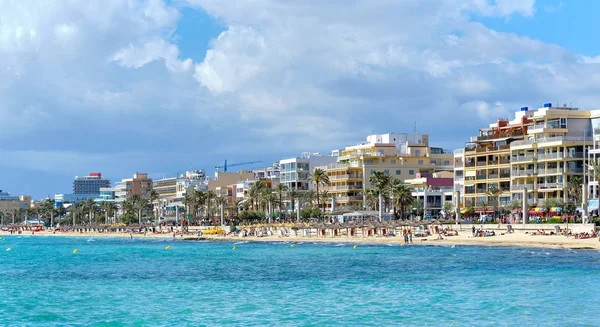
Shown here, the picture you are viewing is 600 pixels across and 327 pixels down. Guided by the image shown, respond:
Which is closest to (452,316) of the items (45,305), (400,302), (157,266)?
(400,302)

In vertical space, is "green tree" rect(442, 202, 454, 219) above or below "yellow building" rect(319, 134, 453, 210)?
below

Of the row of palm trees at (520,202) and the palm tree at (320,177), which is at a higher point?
the palm tree at (320,177)

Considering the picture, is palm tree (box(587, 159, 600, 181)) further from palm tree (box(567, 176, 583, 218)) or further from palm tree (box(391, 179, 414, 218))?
palm tree (box(391, 179, 414, 218))

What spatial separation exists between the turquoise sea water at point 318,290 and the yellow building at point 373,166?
59.9 meters

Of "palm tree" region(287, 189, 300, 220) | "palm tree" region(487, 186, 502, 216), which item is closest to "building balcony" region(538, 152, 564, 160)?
"palm tree" region(487, 186, 502, 216)

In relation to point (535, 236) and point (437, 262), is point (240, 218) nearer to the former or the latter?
point (535, 236)

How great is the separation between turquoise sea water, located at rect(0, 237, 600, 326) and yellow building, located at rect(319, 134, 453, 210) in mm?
59876

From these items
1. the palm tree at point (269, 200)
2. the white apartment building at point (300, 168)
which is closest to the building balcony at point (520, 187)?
the palm tree at point (269, 200)

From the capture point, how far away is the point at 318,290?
45.7 meters

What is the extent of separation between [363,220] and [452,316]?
239ft

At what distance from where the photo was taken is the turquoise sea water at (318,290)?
36.1 m

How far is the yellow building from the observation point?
132875 millimetres

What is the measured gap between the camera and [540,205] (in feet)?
325

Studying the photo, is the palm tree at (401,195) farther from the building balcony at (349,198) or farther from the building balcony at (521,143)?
the building balcony at (349,198)
